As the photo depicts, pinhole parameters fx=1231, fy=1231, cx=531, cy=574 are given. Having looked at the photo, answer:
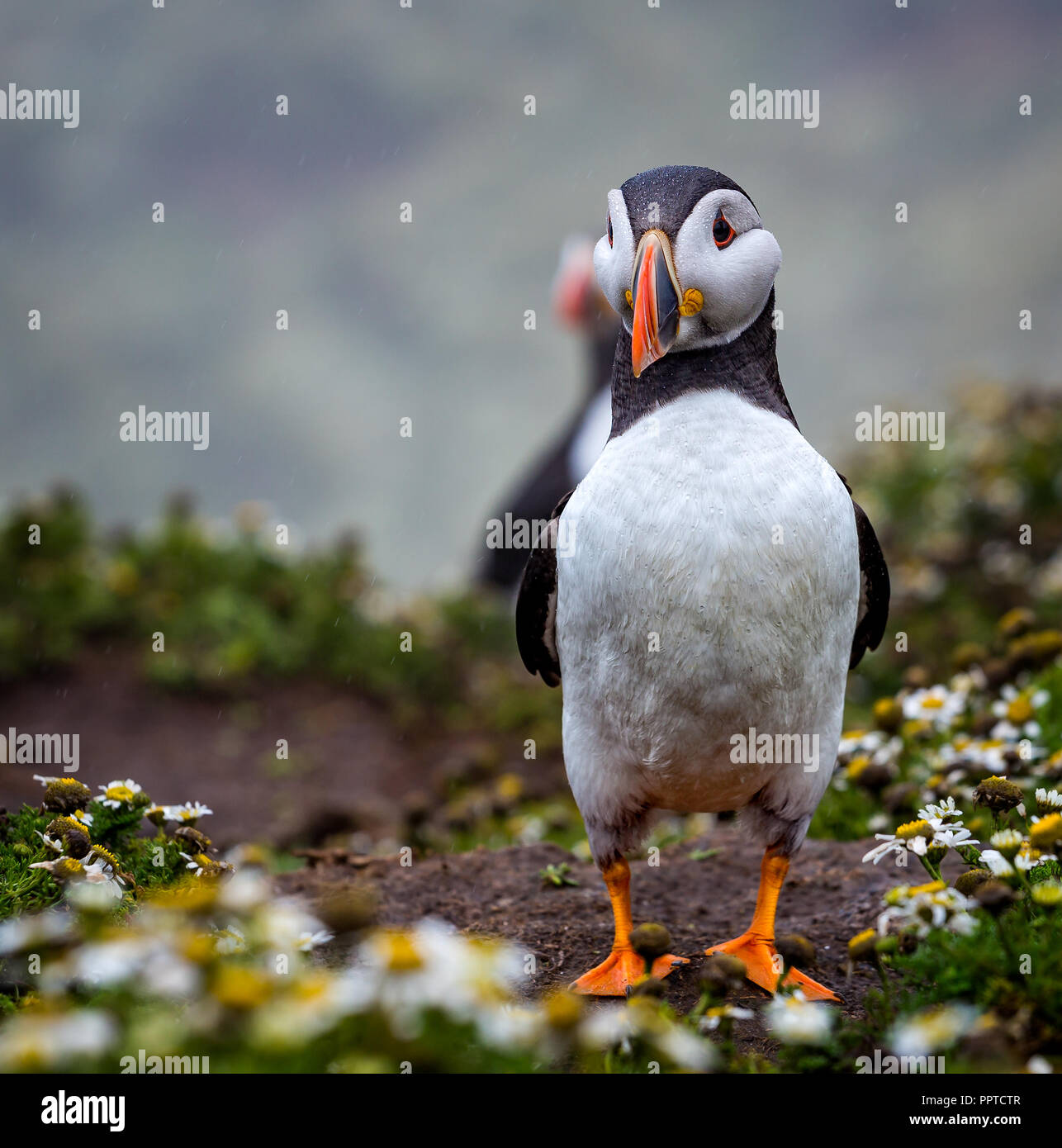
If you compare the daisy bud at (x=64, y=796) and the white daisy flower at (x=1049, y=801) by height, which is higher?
the daisy bud at (x=64, y=796)

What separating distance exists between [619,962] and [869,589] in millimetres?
1594

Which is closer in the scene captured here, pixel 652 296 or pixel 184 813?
pixel 652 296

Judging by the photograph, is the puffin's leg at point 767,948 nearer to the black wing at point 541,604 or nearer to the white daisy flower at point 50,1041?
the black wing at point 541,604

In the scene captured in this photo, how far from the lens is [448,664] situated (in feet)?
33.1

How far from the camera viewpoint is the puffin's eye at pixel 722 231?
376 centimetres

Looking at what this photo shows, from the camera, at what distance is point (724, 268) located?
12.2ft

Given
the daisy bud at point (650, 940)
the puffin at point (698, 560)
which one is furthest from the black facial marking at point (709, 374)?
the daisy bud at point (650, 940)

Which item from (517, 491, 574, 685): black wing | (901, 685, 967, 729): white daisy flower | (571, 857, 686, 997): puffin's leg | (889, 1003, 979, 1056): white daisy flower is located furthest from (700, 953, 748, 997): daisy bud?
(901, 685, 967, 729): white daisy flower

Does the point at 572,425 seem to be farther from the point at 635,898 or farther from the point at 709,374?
the point at 709,374

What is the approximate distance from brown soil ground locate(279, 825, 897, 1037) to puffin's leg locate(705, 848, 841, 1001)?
0.22 feet

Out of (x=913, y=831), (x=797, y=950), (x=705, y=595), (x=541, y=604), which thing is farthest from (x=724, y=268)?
(x=797, y=950)

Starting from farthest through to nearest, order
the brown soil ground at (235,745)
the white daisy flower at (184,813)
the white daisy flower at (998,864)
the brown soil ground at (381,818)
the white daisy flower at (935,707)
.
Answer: the brown soil ground at (235,745) < the white daisy flower at (935,707) < the brown soil ground at (381,818) < the white daisy flower at (184,813) < the white daisy flower at (998,864)

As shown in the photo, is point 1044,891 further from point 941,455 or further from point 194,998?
point 941,455
